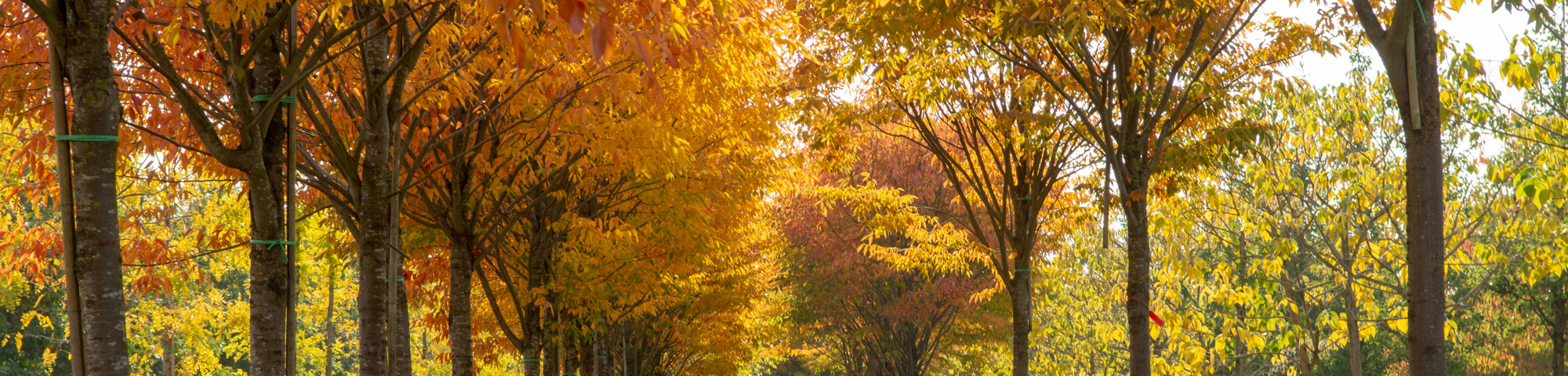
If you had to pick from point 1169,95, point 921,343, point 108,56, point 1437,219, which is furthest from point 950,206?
point 108,56

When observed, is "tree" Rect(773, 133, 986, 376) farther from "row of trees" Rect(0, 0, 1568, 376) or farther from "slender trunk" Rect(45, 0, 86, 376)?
"slender trunk" Rect(45, 0, 86, 376)

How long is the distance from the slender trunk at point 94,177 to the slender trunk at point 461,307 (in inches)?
196

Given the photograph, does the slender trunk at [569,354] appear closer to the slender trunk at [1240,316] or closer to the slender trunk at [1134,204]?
the slender trunk at [1134,204]

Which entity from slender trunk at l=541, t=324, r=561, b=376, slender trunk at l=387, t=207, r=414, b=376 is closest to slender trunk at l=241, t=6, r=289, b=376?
slender trunk at l=387, t=207, r=414, b=376

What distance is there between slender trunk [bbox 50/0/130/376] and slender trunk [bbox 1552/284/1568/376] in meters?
31.6

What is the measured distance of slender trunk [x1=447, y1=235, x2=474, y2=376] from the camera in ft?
27.6

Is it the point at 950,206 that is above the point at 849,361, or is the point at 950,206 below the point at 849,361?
above

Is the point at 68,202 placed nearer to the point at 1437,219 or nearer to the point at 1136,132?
the point at 1437,219

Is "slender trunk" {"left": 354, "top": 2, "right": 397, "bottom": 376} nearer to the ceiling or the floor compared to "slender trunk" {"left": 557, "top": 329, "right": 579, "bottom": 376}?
nearer to the ceiling

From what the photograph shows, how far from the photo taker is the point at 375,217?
5605mm

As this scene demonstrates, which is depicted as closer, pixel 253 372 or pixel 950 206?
pixel 253 372

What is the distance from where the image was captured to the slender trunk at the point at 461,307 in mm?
8398

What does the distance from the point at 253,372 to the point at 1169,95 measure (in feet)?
20.3

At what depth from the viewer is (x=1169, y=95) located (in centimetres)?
732
